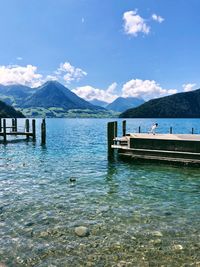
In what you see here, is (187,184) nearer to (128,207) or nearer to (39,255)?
(128,207)

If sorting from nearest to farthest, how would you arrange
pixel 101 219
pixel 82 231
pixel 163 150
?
pixel 82 231 < pixel 101 219 < pixel 163 150

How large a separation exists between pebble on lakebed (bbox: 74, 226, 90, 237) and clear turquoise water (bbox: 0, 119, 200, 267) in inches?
8.7

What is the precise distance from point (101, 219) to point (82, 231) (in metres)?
1.45

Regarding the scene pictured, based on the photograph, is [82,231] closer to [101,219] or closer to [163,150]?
[101,219]

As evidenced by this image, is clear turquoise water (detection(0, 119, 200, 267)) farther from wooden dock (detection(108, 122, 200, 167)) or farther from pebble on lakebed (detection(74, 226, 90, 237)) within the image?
wooden dock (detection(108, 122, 200, 167))

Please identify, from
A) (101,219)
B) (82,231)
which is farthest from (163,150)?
(82,231)

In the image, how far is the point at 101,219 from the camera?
37.9 feet

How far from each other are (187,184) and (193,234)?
26.2 ft

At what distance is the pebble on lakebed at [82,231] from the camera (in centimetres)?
1002

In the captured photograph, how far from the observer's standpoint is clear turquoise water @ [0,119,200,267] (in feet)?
27.7

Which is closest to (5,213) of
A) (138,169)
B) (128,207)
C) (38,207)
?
(38,207)

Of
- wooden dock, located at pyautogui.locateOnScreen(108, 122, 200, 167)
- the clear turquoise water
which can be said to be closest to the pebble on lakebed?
the clear turquoise water

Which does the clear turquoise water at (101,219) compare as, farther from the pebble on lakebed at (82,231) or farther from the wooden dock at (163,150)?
the wooden dock at (163,150)

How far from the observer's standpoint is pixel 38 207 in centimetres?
1305
